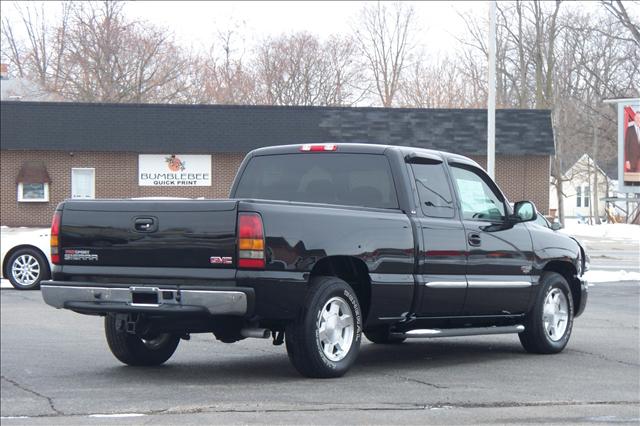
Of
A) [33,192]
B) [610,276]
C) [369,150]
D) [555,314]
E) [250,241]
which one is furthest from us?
[33,192]

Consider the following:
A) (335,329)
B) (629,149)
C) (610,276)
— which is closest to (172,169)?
(610,276)

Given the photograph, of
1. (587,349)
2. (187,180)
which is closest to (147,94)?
(187,180)

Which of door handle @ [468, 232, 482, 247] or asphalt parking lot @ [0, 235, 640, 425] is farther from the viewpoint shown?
door handle @ [468, 232, 482, 247]

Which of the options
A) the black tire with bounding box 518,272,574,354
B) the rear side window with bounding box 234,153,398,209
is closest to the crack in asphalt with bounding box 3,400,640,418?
the rear side window with bounding box 234,153,398,209

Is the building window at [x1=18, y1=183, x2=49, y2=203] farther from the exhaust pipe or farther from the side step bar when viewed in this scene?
the exhaust pipe

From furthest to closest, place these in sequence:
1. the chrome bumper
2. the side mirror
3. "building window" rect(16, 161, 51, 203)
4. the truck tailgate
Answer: "building window" rect(16, 161, 51, 203)
the side mirror
the truck tailgate
the chrome bumper

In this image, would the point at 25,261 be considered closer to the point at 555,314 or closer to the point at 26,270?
the point at 26,270

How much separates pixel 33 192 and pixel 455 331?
1204 inches

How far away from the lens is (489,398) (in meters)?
8.05

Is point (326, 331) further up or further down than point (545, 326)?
further up

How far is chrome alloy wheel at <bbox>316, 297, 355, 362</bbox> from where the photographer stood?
28.1ft

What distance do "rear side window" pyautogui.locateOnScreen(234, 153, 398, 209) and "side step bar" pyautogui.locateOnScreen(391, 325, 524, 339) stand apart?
3.62 feet

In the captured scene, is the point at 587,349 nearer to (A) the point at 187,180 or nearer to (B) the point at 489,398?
(B) the point at 489,398

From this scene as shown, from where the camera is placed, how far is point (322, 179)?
9.84 metres
